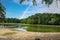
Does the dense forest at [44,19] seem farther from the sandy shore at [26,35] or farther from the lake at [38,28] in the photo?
the sandy shore at [26,35]

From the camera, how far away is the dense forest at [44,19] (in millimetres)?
3846

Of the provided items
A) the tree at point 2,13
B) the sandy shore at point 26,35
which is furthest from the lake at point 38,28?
the tree at point 2,13

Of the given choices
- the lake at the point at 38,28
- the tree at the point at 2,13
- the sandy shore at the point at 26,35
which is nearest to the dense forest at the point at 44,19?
the lake at the point at 38,28

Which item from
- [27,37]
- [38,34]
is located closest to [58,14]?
[38,34]

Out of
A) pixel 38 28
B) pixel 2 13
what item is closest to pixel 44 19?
pixel 38 28

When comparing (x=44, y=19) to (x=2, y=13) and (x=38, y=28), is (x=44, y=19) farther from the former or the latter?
(x=2, y=13)

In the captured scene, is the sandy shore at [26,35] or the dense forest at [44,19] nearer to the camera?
the sandy shore at [26,35]

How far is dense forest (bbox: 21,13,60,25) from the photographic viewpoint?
3846mm

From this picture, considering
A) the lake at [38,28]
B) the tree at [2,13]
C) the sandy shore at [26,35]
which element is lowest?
the sandy shore at [26,35]

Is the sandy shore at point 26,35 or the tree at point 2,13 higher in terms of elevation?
the tree at point 2,13

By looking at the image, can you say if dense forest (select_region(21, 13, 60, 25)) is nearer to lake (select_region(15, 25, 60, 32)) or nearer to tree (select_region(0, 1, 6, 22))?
lake (select_region(15, 25, 60, 32))

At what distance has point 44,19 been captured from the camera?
13.1ft

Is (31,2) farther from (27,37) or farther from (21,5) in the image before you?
(27,37)

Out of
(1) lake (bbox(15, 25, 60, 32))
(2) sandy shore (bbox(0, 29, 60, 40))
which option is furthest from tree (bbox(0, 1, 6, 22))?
(1) lake (bbox(15, 25, 60, 32))
